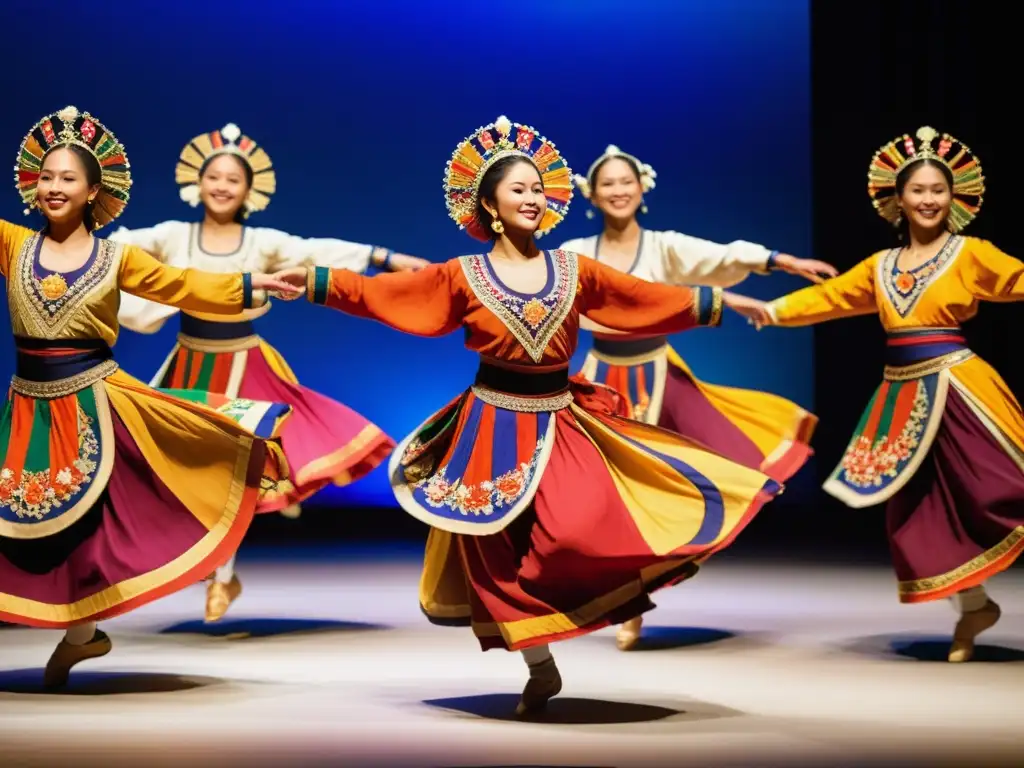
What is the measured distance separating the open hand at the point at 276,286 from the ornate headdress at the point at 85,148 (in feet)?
1.34

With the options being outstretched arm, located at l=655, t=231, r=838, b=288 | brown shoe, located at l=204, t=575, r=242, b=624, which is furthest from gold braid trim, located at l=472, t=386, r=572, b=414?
brown shoe, located at l=204, t=575, r=242, b=624

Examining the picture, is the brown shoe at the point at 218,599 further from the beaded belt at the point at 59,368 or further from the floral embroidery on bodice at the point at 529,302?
the floral embroidery on bodice at the point at 529,302

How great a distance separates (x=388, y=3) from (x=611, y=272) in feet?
13.2

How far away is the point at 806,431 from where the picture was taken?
17.4 ft

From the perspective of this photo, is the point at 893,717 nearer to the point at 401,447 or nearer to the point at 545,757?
the point at 545,757

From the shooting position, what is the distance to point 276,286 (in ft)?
13.7

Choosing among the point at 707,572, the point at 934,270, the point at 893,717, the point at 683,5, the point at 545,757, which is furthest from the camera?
the point at 683,5

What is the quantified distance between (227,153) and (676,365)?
1579mm

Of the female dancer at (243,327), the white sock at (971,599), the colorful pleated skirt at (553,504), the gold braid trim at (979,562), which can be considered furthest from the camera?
the female dancer at (243,327)

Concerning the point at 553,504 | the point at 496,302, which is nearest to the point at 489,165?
the point at 496,302

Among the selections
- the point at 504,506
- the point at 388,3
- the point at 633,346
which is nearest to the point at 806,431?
the point at 633,346

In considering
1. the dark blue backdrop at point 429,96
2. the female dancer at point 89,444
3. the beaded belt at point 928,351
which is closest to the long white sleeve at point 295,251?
the female dancer at point 89,444

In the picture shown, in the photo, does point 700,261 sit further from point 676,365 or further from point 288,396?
point 288,396

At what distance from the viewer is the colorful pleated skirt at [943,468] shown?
462 cm
